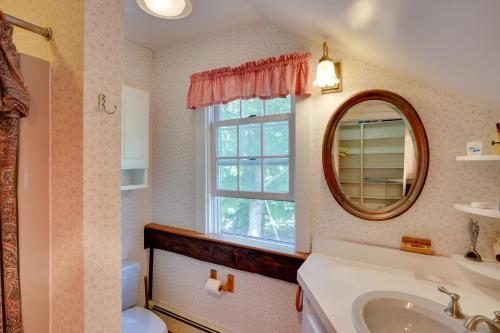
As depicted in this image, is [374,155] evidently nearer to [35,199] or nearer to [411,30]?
[411,30]

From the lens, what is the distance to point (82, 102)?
86 centimetres

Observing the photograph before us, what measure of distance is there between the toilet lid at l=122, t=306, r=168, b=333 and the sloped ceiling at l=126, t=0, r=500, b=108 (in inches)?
80.3

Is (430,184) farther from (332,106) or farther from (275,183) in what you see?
(275,183)

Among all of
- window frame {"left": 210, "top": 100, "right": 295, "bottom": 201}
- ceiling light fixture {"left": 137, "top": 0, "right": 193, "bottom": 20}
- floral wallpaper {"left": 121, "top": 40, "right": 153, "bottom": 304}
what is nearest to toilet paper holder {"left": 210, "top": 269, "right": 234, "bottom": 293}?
window frame {"left": 210, "top": 100, "right": 295, "bottom": 201}

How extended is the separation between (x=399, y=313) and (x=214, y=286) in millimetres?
1216

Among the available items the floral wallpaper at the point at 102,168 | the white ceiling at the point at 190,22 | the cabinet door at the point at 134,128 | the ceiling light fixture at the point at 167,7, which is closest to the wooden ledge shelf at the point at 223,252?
the cabinet door at the point at 134,128

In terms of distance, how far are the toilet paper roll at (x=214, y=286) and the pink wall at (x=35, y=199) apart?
1017 mm

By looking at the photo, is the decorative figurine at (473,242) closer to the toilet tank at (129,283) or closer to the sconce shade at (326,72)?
the sconce shade at (326,72)

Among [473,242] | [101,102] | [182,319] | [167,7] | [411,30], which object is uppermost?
[167,7]

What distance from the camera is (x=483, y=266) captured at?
3.55ft

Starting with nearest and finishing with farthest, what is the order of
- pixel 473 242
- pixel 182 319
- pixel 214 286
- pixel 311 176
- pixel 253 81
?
pixel 473 242 < pixel 311 176 < pixel 253 81 < pixel 214 286 < pixel 182 319

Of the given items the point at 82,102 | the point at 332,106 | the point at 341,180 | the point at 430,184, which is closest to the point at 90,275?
the point at 82,102

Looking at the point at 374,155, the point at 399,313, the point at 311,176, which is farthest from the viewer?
the point at 311,176

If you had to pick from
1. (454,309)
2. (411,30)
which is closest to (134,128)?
(411,30)
